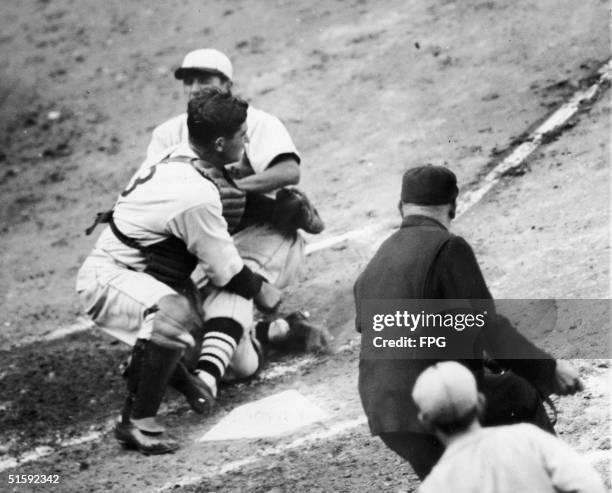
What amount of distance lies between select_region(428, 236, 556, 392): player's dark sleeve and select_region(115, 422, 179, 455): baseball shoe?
2127 millimetres

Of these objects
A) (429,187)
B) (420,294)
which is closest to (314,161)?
(429,187)

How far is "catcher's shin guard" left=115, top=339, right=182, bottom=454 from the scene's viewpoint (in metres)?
6.11

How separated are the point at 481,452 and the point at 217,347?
2947mm

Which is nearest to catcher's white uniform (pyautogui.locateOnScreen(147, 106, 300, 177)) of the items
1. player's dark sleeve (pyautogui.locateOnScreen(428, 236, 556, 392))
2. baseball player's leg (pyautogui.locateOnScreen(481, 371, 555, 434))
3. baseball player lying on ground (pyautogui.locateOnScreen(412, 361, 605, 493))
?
player's dark sleeve (pyautogui.locateOnScreen(428, 236, 556, 392))

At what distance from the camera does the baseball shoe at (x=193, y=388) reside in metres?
6.38

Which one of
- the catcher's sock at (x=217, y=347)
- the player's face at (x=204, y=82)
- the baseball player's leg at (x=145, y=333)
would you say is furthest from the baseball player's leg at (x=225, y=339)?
the player's face at (x=204, y=82)

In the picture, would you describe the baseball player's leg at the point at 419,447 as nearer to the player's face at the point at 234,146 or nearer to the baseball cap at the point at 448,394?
the baseball cap at the point at 448,394

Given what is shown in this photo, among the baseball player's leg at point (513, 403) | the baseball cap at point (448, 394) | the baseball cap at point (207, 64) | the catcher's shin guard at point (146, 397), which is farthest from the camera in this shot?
the baseball cap at point (207, 64)

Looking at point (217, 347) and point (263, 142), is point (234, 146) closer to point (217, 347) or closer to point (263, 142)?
point (263, 142)

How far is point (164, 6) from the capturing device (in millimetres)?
13016

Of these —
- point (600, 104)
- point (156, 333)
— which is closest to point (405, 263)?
point (156, 333)

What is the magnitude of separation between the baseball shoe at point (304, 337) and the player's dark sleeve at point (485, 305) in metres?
2.46

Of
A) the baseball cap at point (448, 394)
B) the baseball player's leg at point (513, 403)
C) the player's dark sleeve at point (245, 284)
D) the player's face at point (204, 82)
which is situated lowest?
the player's dark sleeve at point (245, 284)

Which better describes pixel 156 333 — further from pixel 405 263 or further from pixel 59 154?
pixel 59 154
